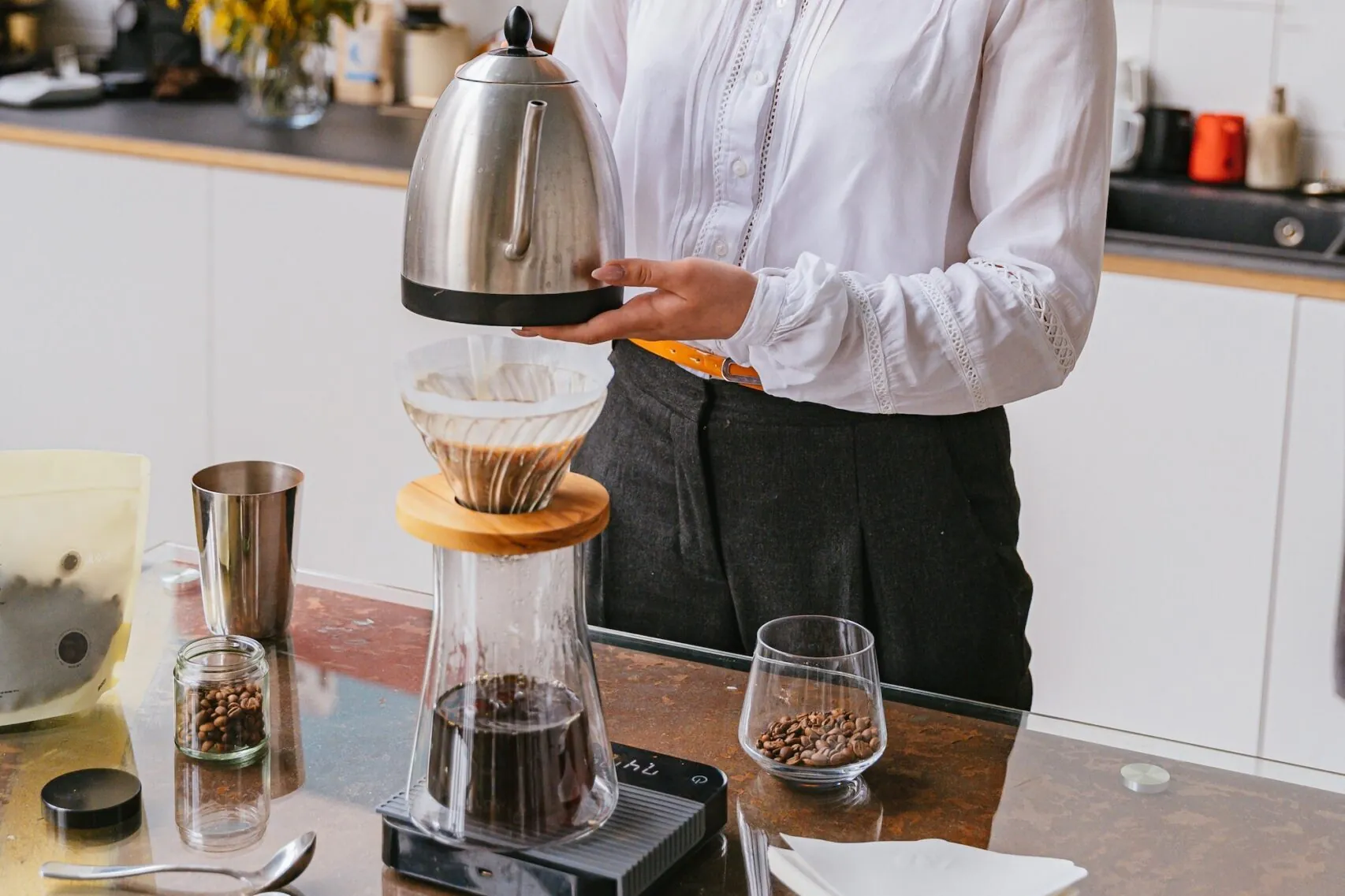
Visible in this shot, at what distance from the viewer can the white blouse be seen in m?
1.18

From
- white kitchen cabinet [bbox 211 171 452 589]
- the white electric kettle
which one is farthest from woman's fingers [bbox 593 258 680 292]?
the white electric kettle

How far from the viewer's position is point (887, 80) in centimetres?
125

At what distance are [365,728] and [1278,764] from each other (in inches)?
23.5

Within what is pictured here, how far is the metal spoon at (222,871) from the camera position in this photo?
86cm

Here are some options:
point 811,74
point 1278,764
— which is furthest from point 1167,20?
point 1278,764

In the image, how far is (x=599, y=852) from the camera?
85 centimetres

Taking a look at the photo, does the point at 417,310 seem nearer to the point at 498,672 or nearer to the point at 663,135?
the point at 498,672

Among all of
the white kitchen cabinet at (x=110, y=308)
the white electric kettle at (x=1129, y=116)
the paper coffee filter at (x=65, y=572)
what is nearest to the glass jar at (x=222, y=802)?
the paper coffee filter at (x=65, y=572)

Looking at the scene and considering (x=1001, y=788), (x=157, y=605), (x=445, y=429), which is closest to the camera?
(x=445, y=429)

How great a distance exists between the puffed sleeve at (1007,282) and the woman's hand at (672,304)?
4 cm

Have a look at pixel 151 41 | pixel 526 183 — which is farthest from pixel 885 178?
pixel 151 41

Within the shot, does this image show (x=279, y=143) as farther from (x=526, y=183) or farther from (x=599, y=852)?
(x=599, y=852)

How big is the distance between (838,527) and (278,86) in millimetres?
1764

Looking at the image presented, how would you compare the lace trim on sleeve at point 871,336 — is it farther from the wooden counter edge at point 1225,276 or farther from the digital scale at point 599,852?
the wooden counter edge at point 1225,276
